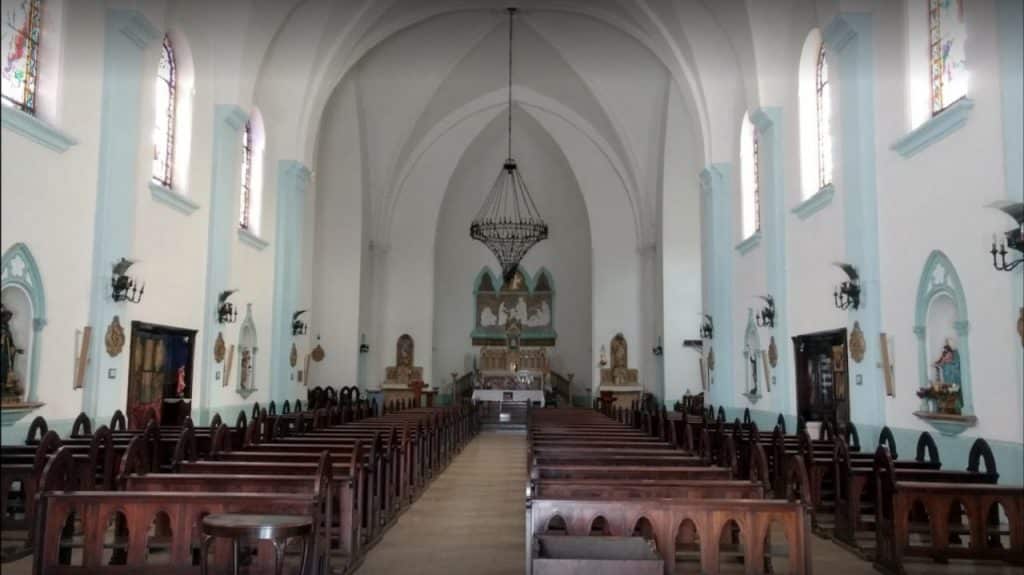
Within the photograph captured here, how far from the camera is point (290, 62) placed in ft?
58.0

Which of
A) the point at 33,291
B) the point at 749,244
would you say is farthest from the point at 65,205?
the point at 749,244

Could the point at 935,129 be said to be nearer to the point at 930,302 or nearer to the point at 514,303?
the point at 930,302

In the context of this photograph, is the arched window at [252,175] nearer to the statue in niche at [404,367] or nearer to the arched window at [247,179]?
the arched window at [247,179]

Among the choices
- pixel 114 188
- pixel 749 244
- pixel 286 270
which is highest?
pixel 749 244

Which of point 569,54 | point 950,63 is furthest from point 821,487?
point 569,54

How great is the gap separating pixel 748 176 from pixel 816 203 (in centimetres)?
432

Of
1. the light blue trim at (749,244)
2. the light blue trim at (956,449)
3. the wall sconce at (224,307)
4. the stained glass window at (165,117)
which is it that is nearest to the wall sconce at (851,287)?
the light blue trim at (956,449)

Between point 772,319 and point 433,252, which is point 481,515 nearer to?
point 772,319

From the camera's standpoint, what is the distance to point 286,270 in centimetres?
1842

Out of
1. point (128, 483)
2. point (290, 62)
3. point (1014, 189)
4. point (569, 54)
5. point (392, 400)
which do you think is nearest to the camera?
point (128, 483)

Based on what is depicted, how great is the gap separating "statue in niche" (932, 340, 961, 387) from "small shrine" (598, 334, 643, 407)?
52.9ft

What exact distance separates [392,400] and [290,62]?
12.0 metres

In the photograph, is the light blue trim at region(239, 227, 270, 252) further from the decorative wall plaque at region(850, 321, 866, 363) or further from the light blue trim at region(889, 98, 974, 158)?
the light blue trim at region(889, 98, 974, 158)

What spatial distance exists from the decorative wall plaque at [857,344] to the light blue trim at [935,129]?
2439 millimetres
